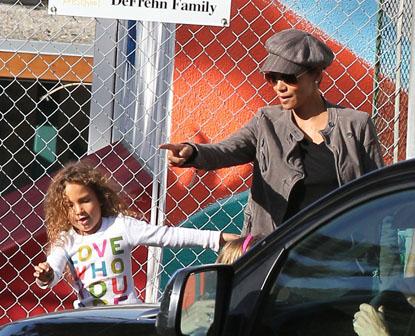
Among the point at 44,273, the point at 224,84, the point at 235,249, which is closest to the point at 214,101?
the point at 224,84

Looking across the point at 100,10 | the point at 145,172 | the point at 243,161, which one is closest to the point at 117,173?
the point at 145,172

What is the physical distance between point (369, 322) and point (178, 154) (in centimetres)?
204

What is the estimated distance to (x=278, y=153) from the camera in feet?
15.3

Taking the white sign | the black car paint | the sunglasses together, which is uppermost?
the white sign

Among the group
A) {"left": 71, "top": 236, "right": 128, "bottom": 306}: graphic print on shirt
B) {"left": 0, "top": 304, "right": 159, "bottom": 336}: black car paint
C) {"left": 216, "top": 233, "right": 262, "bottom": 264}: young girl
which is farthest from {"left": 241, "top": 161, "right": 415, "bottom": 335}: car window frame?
{"left": 71, "top": 236, "right": 128, "bottom": 306}: graphic print on shirt

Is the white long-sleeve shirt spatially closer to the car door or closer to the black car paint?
the black car paint

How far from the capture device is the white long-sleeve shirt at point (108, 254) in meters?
5.25

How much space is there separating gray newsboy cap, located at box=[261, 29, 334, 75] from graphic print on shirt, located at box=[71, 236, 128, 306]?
124 cm

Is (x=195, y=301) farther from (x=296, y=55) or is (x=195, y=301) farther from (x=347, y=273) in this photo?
(x=296, y=55)

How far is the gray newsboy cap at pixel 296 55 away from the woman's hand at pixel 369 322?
2047 millimetres

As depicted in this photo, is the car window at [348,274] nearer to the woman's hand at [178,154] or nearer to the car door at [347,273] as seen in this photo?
the car door at [347,273]

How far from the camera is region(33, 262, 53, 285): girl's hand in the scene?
16.7ft

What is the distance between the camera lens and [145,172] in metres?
6.82

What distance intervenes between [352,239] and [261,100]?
4.03m
